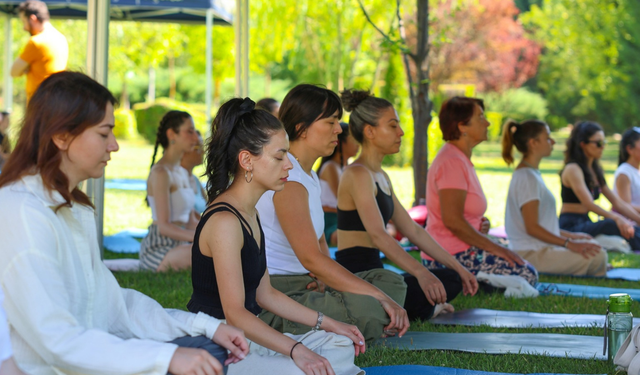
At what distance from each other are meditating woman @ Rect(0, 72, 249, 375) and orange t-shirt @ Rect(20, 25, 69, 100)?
508 centimetres

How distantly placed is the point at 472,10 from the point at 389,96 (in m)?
10.4

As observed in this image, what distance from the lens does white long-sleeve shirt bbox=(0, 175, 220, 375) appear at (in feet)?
5.54

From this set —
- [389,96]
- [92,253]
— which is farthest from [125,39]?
[92,253]

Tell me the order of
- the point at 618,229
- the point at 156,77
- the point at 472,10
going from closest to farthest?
the point at 618,229
the point at 472,10
the point at 156,77

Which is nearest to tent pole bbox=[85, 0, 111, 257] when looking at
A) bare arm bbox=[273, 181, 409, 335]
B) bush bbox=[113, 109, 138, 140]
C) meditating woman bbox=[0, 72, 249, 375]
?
bare arm bbox=[273, 181, 409, 335]

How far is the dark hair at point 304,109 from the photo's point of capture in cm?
349

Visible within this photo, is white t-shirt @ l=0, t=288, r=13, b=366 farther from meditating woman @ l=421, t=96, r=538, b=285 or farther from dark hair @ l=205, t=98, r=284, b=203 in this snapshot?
meditating woman @ l=421, t=96, r=538, b=285

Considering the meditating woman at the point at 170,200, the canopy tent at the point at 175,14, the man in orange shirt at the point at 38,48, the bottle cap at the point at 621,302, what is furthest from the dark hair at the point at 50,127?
the canopy tent at the point at 175,14

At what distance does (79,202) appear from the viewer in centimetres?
190

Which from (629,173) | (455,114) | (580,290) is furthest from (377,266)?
(629,173)

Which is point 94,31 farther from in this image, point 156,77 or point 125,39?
point 156,77

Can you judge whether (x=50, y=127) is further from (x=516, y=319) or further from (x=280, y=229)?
(x=516, y=319)

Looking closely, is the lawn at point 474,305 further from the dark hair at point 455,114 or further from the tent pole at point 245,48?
the tent pole at point 245,48

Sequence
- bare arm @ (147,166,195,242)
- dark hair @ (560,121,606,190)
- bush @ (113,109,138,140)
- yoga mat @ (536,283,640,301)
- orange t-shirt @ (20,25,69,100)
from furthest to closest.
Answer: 1. bush @ (113,109,138,140)
2. dark hair @ (560,121,606,190)
3. orange t-shirt @ (20,25,69,100)
4. bare arm @ (147,166,195,242)
5. yoga mat @ (536,283,640,301)
